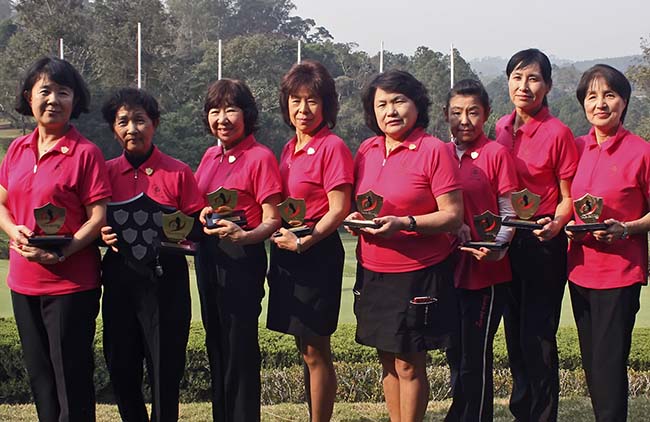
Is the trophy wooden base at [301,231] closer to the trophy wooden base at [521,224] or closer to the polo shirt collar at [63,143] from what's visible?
the trophy wooden base at [521,224]

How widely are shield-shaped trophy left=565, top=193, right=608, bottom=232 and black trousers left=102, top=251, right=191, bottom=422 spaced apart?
1.71 m

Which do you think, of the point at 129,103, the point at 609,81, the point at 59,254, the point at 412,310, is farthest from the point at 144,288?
the point at 609,81

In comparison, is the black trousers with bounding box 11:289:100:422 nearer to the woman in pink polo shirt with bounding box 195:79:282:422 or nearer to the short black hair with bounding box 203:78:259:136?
the woman in pink polo shirt with bounding box 195:79:282:422

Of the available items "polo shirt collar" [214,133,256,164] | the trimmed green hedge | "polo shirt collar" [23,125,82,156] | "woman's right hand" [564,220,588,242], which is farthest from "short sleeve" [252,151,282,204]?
the trimmed green hedge

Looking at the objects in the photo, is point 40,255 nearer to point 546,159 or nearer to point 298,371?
point 546,159

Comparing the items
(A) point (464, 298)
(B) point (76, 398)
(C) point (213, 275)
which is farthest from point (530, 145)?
(B) point (76, 398)

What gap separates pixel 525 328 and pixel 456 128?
1022 millimetres

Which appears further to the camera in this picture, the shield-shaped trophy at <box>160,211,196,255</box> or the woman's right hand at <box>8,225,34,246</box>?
the shield-shaped trophy at <box>160,211,196,255</box>

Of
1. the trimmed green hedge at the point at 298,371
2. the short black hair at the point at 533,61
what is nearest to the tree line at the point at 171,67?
the trimmed green hedge at the point at 298,371

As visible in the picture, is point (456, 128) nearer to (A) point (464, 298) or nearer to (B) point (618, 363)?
(A) point (464, 298)

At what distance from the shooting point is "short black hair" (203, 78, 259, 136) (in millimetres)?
3992

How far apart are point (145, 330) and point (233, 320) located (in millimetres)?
Result: 389

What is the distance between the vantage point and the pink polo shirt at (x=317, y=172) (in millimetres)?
3914

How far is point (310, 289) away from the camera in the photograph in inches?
158
